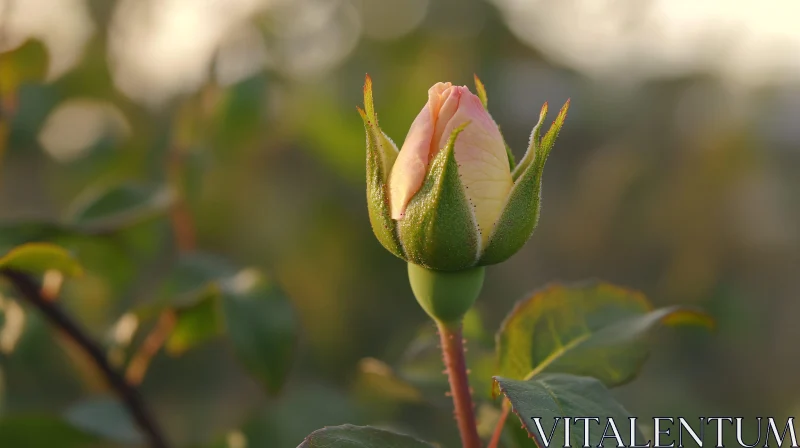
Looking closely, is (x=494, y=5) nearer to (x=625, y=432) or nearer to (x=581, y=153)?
(x=581, y=153)

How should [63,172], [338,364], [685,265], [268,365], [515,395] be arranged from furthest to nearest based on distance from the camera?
[685,265]
[338,364]
[63,172]
[268,365]
[515,395]

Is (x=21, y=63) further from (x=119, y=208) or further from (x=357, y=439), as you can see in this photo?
(x=357, y=439)

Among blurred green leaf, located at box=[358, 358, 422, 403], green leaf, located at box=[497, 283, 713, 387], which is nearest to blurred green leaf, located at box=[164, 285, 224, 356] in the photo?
blurred green leaf, located at box=[358, 358, 422, 403]

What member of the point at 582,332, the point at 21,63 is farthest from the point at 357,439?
the point at 21,63

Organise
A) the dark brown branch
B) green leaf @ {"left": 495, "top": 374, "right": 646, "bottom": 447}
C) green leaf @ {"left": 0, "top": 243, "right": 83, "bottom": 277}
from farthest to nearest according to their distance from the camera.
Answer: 1. the dark brown branch
2. green leaf @ {"left": 0, "top": 243, "right": 83, "bottom": 277}
3. green leaf @ {"left": 495, "top": 374, "right": 646, "bottom": 447}

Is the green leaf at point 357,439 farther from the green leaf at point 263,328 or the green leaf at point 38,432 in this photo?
the green leaf at point 38,432

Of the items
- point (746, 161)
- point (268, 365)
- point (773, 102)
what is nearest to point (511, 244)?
point (268, 365)

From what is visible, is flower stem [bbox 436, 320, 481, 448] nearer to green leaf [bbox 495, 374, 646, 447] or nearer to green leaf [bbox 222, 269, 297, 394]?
green leaf [bbox 495, 374, 646, 447]
